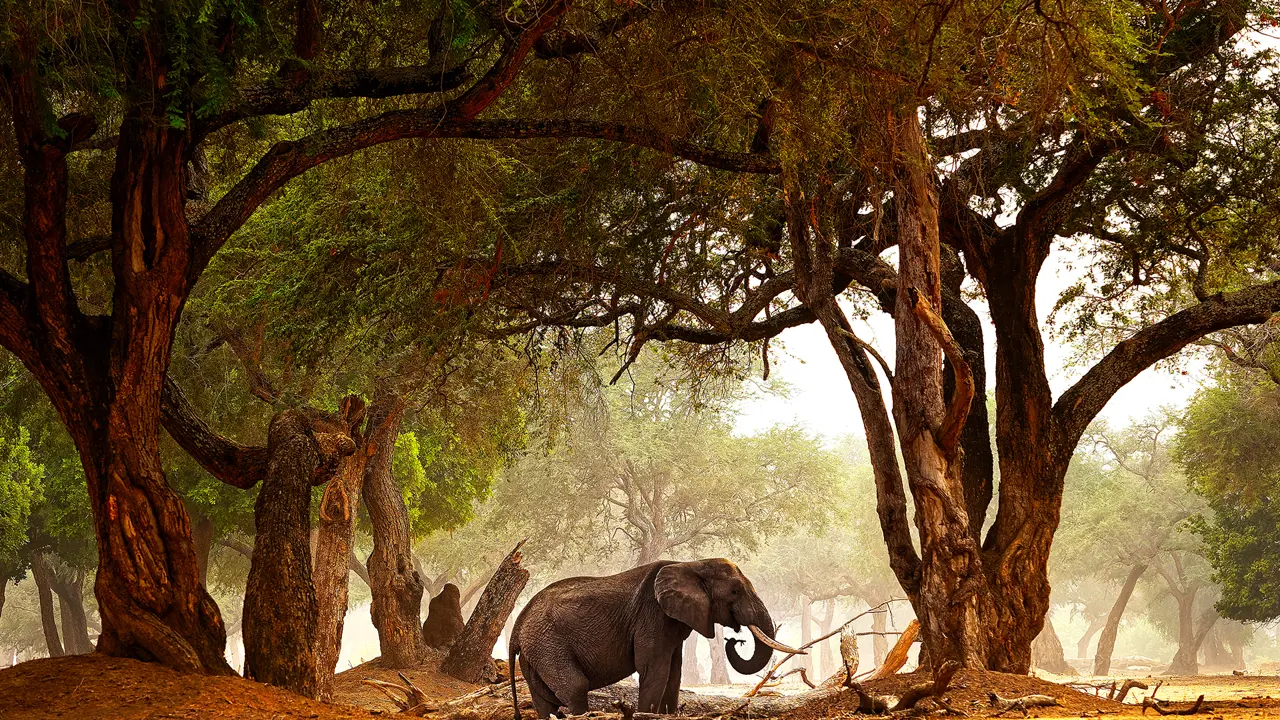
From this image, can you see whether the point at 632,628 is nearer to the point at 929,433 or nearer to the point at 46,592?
the point at 929,433

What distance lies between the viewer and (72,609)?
32.9 meters

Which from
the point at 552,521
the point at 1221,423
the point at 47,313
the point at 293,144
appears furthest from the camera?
the point at 552,521

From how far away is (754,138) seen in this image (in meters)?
8.98

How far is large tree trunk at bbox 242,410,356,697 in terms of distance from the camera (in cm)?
753

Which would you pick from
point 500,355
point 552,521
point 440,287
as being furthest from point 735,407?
point 440,287

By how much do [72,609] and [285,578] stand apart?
98.8 feet

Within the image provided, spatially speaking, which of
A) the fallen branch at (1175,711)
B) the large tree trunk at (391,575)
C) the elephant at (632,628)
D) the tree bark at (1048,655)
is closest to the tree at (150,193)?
the fallen branch at (1175,711)

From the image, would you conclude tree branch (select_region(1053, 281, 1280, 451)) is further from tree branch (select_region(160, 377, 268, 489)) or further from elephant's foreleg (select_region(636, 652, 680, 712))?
tree branch (select_region(160, 377, 268, 489))

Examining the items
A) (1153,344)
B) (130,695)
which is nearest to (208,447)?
(130,695)

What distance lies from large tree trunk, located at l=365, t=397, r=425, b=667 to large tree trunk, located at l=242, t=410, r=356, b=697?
920cm

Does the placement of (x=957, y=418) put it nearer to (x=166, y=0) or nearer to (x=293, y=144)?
(x=293, y=144)

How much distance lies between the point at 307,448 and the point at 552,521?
32154 millimetres

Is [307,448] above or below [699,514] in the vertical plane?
below

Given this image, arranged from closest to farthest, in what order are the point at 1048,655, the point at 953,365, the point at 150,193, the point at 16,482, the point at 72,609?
the point at 150,193 → the point at 953,365 → the point at 16,482 → the point at 72,609 → the point at 1048,655
